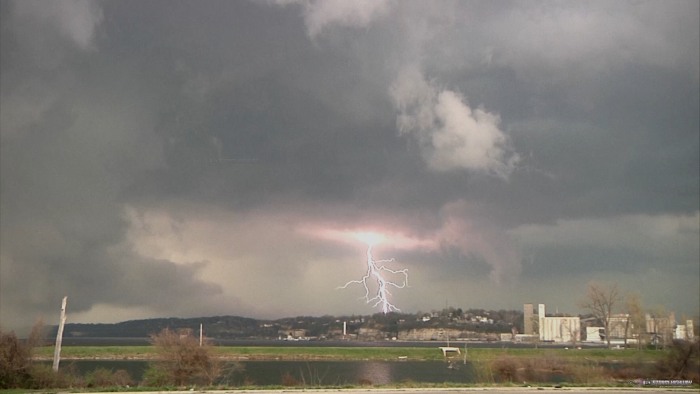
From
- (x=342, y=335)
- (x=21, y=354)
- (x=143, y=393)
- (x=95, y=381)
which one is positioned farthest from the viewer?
(x=342, y=335)

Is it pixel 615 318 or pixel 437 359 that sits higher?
pixel 615 318

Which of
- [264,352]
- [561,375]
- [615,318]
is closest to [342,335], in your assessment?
[264,352]

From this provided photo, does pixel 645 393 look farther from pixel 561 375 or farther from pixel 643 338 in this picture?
pixel 643 338

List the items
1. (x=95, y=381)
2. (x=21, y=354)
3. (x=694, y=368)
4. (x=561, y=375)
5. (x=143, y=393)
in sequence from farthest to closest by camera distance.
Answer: (x=561, y=375)
(x=694, y=368)
(x=95, y=381)
(x=21, y=354)
(x=143, y=393)

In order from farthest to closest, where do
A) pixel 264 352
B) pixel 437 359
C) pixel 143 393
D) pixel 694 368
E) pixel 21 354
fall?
pixel 264 352 → pixel 437 359 → pixel 694 368 → pixel 21 354 → pixel 143 393

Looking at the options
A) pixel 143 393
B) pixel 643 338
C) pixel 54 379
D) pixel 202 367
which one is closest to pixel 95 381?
pixel 54 379

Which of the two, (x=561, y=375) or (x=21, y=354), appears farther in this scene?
(x=561, y=375)

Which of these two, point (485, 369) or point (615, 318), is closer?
point (485, 369)

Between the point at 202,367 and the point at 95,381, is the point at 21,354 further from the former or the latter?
the point at 202,367

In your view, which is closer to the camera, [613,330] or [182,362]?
[182,362]
